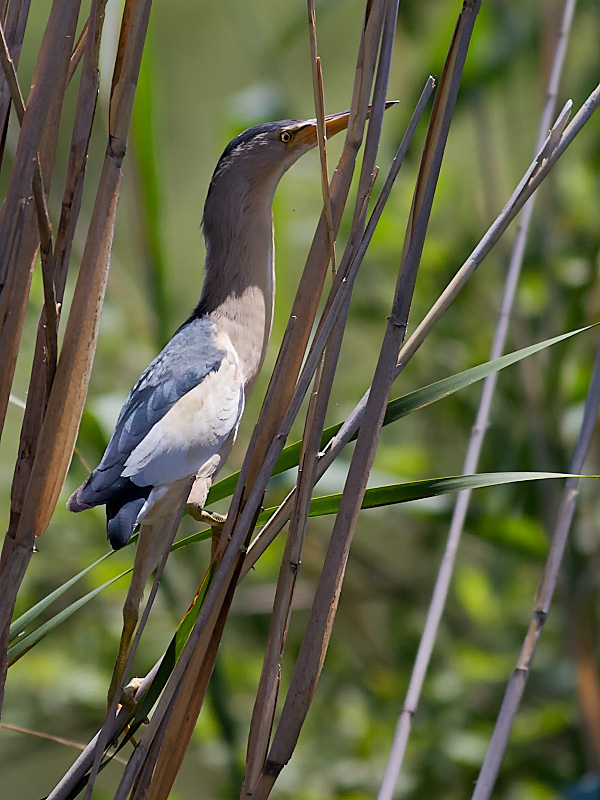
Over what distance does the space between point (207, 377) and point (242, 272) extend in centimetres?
9

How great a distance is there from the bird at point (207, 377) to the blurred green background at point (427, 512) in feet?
0.47

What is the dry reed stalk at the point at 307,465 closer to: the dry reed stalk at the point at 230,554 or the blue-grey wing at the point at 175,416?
the dry reed stalk at the point at 230,554

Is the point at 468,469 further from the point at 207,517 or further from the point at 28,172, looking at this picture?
the point at 28,172

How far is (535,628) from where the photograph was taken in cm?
52

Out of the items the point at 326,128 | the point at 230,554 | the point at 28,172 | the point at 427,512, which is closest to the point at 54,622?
the point at 230,554

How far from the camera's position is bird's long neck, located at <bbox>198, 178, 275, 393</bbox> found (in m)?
0.63

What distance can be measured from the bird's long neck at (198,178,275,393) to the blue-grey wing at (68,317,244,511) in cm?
2

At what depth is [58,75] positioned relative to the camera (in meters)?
0.40

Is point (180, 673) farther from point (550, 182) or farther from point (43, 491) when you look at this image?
point (550, 182)

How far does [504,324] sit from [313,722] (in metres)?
0.88

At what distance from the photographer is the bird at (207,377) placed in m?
0.54

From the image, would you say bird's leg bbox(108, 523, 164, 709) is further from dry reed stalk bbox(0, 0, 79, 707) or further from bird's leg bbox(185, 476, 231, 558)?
dry reed stalk bbox(0, 0, 79, 707)

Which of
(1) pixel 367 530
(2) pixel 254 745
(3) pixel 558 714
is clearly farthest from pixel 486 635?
(2) pixel 254 745

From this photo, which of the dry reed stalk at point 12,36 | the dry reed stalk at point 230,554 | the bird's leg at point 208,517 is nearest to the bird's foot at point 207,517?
the bird's leg at point 208,517
